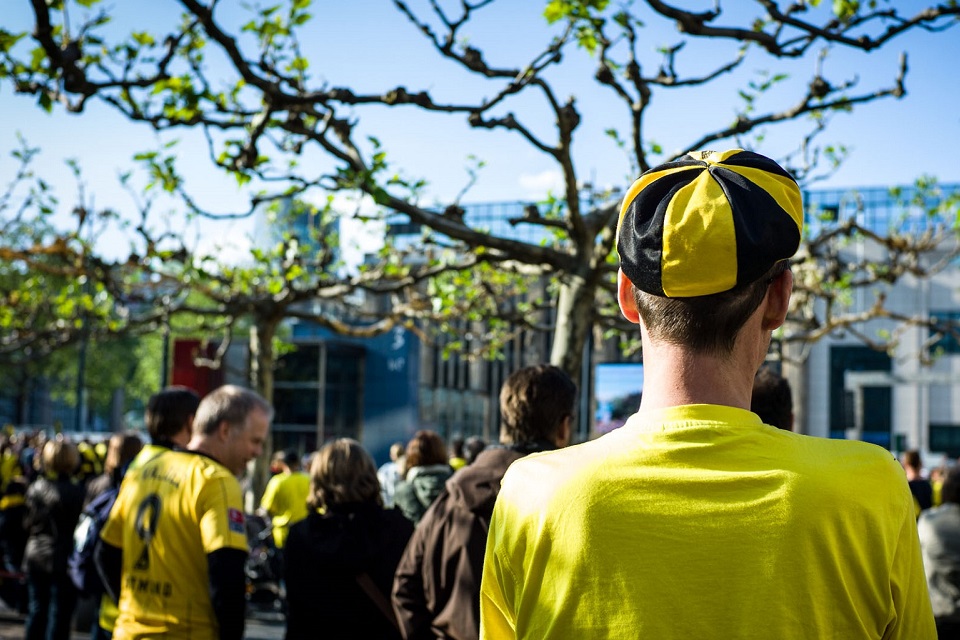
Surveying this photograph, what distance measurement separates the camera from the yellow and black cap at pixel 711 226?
1.38 metres

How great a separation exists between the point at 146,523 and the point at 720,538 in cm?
307

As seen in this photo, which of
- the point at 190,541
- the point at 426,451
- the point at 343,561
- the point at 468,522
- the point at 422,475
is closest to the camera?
the point at 468,522

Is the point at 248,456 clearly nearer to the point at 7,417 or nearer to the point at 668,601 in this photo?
the point at 668,601

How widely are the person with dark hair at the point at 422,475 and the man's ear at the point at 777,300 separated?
5426 millimetres

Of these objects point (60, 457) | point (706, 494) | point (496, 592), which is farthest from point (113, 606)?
point (706, 494)

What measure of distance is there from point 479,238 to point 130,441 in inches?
120

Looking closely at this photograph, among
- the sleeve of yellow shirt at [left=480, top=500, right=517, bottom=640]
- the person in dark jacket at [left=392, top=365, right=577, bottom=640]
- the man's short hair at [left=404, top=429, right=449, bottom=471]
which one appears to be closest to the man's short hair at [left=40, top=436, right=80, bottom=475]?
the man's short hair at [left=404, top=429, right=449, bottom=471]

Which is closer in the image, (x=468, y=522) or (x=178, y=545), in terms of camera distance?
(x=468, y=522)

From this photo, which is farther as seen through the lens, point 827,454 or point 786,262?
point 786,262

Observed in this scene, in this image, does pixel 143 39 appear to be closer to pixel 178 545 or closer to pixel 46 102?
pixel 46 102

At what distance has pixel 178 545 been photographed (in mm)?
3756

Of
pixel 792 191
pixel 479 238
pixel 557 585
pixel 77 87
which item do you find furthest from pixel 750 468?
pixel 479 238

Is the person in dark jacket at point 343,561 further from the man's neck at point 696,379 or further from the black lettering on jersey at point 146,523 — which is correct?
the man's neck at point 696,379

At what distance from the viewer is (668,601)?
1.31 m
